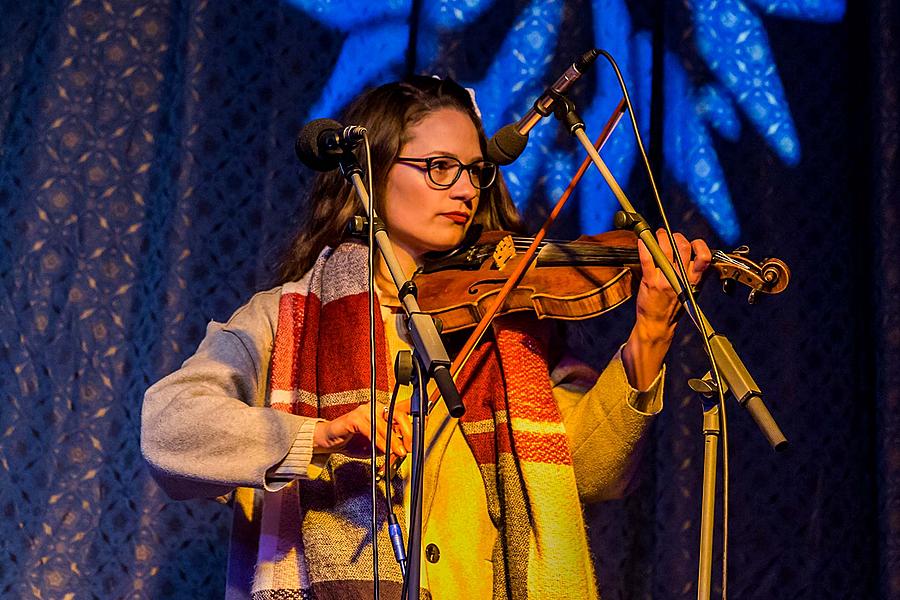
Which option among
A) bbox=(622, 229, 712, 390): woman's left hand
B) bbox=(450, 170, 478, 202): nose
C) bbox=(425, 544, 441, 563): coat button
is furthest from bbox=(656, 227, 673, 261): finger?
bbox=(425, 544, 441, 563): coat button

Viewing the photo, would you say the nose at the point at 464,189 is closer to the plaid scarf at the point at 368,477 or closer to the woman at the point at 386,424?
the woman at the point at 386,424

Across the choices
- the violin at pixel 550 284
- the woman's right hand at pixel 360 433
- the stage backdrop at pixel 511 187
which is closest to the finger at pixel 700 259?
the violin at pixel 550 284

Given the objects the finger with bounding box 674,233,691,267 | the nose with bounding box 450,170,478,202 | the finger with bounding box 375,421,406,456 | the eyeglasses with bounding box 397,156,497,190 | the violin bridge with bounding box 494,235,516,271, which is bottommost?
the finger with bounding box 375,421,406,456

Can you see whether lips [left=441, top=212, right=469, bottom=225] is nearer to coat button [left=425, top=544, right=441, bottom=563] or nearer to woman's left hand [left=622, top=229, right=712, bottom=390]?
woman's left hand [left=622, top=229, right=712, bottom=390]

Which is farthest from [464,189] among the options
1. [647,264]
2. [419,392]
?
[419,392]

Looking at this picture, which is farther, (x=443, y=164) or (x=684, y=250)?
(x=443, y=164)

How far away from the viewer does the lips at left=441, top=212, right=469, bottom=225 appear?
195 centimetres

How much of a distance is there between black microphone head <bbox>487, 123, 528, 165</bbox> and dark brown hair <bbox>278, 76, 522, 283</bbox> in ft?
0.95

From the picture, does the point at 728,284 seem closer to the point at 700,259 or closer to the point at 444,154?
the point at 700,259

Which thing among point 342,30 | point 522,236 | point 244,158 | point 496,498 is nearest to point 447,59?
point 342,30

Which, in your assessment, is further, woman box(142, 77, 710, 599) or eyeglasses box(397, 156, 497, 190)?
eyeglasses box(397, 156, 497, 190)

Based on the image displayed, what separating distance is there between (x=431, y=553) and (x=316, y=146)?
618 millimetres

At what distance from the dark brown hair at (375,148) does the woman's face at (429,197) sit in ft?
0.07

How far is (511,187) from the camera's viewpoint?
261 cm
